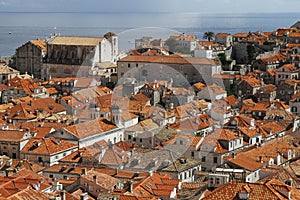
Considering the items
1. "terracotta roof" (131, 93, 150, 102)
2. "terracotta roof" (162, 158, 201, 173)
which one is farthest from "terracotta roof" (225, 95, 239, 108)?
"terracotta roof" (162, 158, 201, 173)

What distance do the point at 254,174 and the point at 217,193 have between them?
9.41 meters

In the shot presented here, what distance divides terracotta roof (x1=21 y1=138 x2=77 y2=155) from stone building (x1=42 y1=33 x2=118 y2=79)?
87.4 feet

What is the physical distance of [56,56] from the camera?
65.1 m

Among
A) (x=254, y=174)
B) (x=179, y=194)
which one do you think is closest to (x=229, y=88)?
(x=254, y=174)

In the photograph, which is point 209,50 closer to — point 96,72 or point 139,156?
point 96,72

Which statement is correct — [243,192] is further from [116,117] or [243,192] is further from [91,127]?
[116,117]

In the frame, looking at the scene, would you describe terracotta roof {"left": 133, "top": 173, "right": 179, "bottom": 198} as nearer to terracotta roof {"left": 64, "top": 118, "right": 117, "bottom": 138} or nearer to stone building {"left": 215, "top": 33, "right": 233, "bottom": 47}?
terracotta roof {"left": 64, "top": 118, "right": 117, "bottom": 138}

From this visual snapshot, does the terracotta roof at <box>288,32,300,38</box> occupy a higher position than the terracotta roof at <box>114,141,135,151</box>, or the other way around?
the terracotta roof at <box>288,32,300,38</box>

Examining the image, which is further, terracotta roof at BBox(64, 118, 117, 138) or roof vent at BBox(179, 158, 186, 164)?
terracotta roof at BBox(64, 118, 117, 138)

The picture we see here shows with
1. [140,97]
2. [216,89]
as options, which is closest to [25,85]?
[140,97]

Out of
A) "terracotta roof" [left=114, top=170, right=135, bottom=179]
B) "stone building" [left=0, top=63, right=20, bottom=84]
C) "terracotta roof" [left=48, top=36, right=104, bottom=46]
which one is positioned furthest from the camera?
"terracotta roof" [left=48, top=36, right=104, bottom=46]

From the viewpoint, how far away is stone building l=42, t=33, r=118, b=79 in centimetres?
6291

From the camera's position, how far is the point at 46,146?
34.1 meters

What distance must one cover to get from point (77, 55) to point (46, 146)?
101 ft
